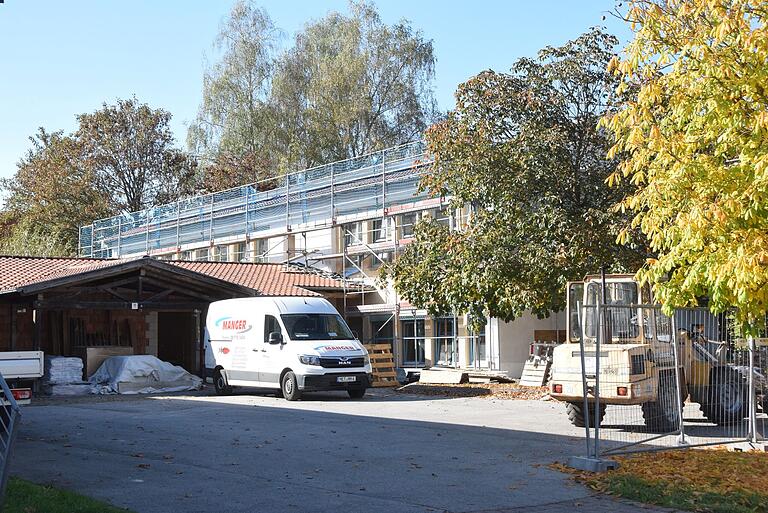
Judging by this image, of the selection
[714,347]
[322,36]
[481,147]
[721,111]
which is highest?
[322,36]

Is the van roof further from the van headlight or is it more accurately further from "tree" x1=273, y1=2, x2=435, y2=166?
"tree" x1=273, y1=2, x2=435, y2=166

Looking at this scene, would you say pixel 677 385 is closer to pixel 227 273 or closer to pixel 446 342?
pixel 446 342

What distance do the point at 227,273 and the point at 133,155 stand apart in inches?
1013

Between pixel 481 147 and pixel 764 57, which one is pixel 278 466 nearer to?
pixel 764 57

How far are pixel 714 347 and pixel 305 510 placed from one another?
7732 mm

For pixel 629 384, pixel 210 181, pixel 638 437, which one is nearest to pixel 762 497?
pixel 638 437

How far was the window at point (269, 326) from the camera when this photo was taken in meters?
24.6

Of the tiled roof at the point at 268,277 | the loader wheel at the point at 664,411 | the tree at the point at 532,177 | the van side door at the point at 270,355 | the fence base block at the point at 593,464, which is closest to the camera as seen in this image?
the fence base block at the point at 593,464

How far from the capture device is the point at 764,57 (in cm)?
1140

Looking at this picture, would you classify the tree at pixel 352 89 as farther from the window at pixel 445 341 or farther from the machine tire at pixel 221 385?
the machine tire at pixel 221 385

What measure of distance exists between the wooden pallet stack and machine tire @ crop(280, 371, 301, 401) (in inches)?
195

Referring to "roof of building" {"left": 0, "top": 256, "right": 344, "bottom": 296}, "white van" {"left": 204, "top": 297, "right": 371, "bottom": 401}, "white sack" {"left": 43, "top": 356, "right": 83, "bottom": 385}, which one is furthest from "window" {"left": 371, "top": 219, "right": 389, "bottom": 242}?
"white sack" {"left": 43, "top": 356, "right": 83, "bottom": 385}

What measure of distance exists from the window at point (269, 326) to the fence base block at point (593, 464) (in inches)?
532

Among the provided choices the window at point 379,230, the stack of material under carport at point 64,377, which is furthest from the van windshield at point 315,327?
the window at point 379,230
